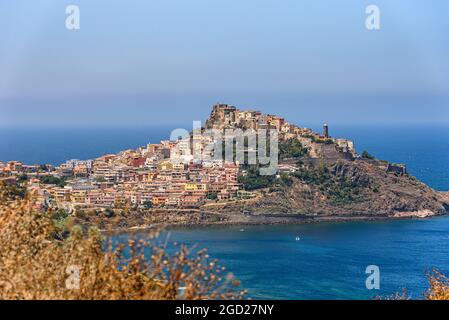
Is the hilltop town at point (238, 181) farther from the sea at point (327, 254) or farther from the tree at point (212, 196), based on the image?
the sea at point (327, 254)

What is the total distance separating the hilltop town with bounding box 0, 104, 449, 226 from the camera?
69.4 ft

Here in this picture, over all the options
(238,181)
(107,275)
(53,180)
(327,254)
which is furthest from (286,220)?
(107,275)

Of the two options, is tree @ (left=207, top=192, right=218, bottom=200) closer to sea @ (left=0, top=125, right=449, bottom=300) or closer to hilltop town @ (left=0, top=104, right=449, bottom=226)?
hilltop town @ (left=0, top=104, right=449, bottom=226)

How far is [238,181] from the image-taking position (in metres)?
23.0

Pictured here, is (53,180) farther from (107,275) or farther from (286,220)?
(107,275)

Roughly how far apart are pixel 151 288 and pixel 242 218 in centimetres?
1784

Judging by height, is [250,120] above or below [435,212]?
above

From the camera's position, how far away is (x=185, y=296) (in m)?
3.21

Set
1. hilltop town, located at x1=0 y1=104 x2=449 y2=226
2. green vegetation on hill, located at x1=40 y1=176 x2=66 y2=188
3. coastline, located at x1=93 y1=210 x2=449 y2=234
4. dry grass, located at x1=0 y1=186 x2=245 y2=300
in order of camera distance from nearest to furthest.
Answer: dry grass, located at x1=0 y1=186 x2=245 y2=300 < coastline, located at x1=93 y1=210 x2=449 y2=234 < hilltop town, located at x1=0 y1=104 x2=449 y2=226 < green vegetation on hill, located at x1=40 y1=176 x2=66 y2=188

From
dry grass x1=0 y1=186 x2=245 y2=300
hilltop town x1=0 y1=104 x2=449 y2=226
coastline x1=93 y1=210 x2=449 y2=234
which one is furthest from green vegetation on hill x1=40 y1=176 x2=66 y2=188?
dry grass x1=0 y1=186 x2=245 y2=300

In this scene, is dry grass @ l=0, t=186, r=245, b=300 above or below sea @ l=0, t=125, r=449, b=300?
above
